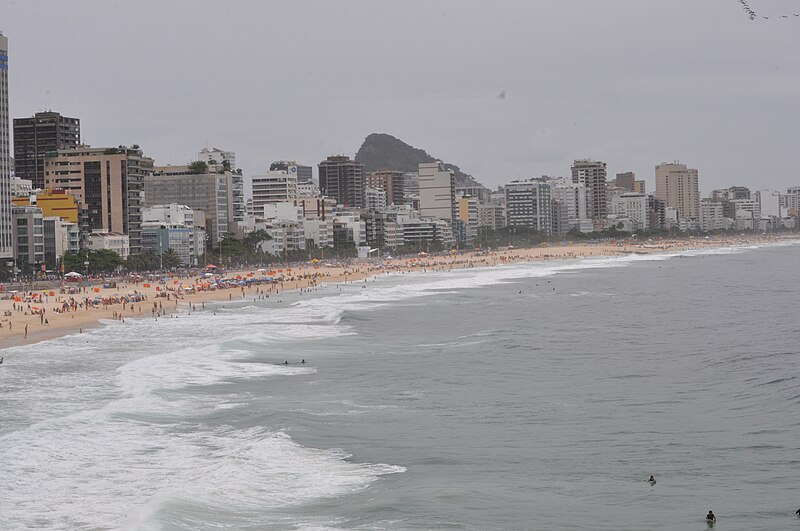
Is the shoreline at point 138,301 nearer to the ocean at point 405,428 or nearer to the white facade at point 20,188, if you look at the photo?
the ocean at point 405,428

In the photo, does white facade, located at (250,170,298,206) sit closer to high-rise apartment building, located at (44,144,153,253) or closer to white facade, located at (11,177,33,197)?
high-rise apartment building, located at (44,144,153,253)

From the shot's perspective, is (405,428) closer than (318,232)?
Yes

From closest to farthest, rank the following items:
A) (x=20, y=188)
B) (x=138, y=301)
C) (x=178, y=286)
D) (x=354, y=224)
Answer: (x=138, y=301) < (x=178, y=286) < (x=20, y=188) < (x=354, y=224)

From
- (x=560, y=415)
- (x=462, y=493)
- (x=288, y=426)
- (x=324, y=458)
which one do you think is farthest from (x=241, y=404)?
(x=462, y=493)

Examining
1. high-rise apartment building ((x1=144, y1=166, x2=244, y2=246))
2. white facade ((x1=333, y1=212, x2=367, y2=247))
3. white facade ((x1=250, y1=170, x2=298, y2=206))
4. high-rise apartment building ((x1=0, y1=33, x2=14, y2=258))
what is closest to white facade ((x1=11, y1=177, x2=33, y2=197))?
high-rise apartment building ((x1=0, y1=33, x2=14, y2=258))

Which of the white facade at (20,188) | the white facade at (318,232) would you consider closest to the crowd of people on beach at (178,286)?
the white facade at (318,232)

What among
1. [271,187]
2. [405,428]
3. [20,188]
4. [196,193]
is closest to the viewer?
[405,428]

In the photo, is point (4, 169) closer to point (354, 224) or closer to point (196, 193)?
point (196, 193)

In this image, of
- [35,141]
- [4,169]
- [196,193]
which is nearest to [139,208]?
[196,193]
